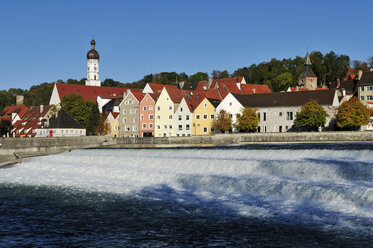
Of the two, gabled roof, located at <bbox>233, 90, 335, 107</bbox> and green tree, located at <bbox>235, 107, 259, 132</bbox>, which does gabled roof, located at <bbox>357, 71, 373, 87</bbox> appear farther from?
green tree, located at <bbox>235, 107, 259, 132</bbox>

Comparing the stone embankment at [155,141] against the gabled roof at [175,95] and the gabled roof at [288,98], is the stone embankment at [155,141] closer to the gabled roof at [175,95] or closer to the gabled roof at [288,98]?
the gabled roof at [288,98]

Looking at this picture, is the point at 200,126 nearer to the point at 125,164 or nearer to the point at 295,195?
the point at 125,164

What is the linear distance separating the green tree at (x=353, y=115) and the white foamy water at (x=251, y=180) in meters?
29.2

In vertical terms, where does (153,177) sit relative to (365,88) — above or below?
below

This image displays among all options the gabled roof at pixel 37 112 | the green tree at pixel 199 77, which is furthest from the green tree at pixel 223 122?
the green tree at pixel 199 77

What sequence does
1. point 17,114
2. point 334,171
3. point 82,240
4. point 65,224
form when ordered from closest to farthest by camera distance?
point 82,240 → point 65,224 → point 334,171 → point 17,114

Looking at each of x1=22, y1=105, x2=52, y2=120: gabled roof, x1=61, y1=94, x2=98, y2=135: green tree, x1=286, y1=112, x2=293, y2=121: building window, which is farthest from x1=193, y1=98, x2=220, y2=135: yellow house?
x1=22, y1=105, x2=52, y2=120: gabled roof

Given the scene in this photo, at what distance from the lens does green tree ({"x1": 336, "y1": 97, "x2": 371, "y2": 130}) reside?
61.9 meters

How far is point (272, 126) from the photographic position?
7225 cm

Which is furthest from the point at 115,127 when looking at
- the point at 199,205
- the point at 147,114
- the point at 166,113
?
the point at 199,205

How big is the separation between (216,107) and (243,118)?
26.8 feet

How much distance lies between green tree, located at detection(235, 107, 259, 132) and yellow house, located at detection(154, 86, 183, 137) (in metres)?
15.3

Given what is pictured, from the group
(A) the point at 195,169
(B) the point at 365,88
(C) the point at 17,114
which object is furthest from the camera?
(C) the point at 17,114

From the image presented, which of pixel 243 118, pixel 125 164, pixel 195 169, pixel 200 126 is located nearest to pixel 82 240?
pixel 195 169
